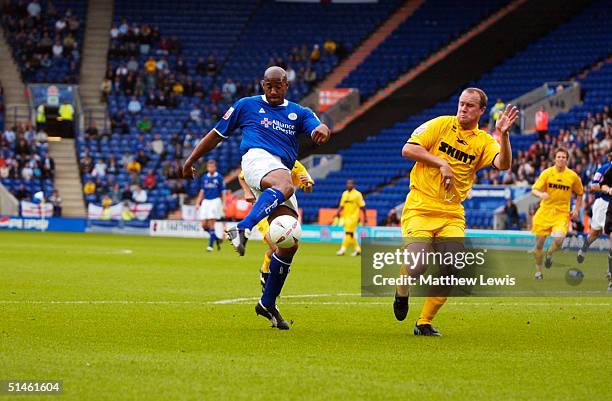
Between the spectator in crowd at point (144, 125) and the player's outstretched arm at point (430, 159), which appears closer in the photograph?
the player's outstretched arm at point (430, 159)

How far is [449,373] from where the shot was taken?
776cm

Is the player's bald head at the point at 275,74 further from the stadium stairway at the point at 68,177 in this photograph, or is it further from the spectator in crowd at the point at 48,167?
the spectator in crowd at the point at 48,167

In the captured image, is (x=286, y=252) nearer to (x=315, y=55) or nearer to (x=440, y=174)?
(x=440, y=174)

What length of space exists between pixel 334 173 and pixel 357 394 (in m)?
37.6

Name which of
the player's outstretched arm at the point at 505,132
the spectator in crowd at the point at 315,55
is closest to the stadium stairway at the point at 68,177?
the spectator in crowd at the point at 315,55

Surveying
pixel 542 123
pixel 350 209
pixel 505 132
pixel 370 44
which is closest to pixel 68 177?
pixel 370 44

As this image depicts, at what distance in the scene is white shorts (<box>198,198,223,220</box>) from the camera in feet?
97.3

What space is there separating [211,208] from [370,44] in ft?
77.9

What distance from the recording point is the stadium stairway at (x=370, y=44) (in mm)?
49906

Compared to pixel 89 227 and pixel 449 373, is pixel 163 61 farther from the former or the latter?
pixel 449 373

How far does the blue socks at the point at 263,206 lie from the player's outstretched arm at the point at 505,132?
2.08 meters

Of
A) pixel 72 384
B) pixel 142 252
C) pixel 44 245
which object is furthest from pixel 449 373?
pixel 44 245

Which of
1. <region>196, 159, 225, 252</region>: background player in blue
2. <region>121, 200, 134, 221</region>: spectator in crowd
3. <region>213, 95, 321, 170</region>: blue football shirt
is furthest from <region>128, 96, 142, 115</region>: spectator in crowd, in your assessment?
<region>213, 95, 321, 170</region>: blue football shirt

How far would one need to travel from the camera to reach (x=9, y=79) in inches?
1988
